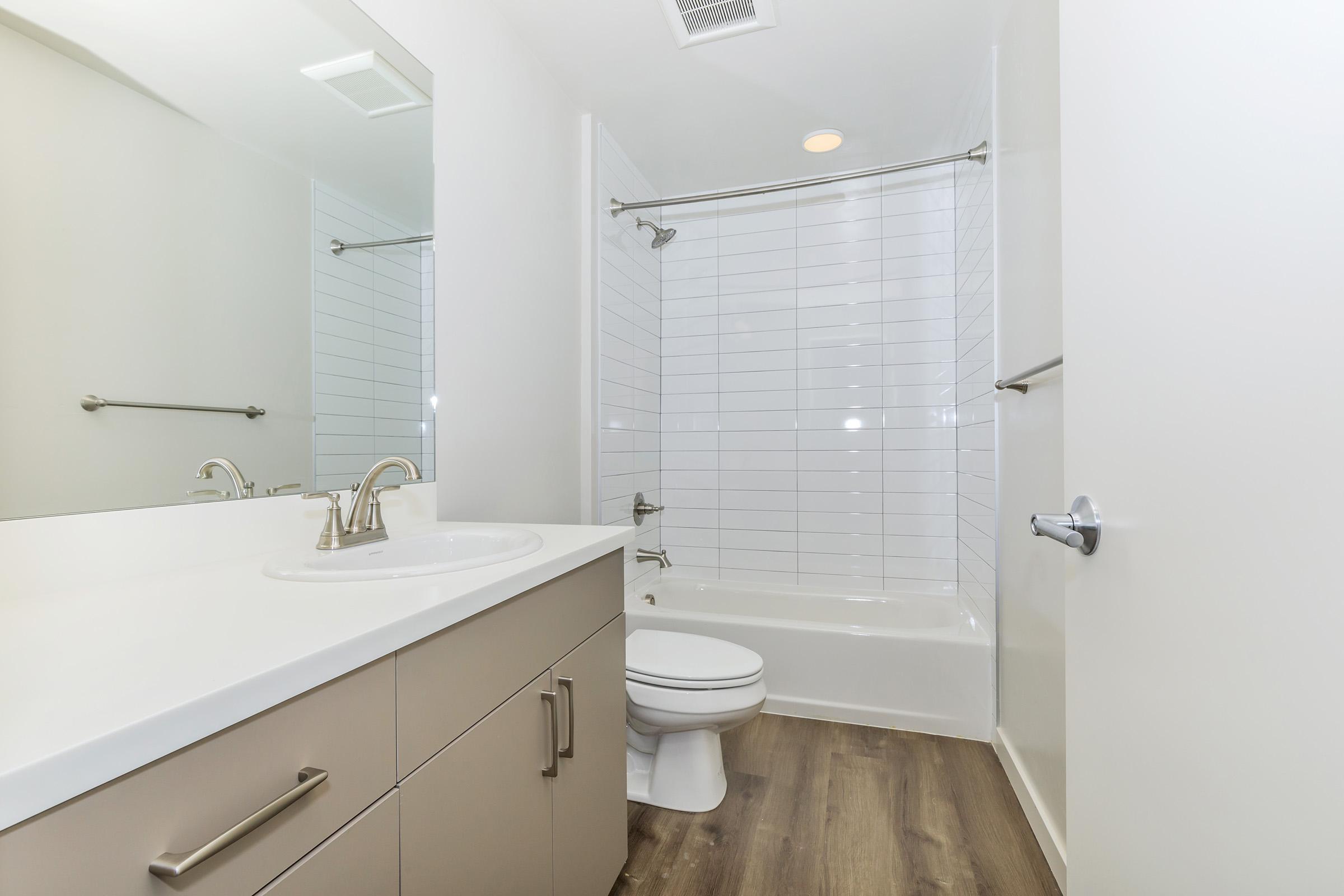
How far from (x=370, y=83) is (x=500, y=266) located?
54cm

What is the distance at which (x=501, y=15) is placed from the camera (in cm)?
179

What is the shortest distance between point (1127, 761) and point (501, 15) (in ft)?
7.30

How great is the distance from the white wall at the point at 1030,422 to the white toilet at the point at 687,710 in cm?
73

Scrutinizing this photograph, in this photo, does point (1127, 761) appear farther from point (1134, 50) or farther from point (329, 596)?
point (329, 596)

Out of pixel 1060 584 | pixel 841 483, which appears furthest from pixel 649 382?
pixel 1060 584

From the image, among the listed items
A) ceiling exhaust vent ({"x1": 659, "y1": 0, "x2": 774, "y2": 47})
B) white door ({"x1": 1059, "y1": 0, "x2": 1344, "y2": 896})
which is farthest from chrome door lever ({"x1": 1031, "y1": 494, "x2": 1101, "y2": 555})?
ceiling exhaust vent ({"x1": 659, "y1": 0, "x2": 774, "y2": 47})

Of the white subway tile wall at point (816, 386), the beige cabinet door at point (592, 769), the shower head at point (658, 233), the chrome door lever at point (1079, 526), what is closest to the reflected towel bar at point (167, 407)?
the beige cabinet door at point (592, 769)

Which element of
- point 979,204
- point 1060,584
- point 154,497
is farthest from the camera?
point 979,204

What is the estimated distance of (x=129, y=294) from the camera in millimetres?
875

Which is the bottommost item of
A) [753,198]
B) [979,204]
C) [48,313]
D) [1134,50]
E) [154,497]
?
[154,497]

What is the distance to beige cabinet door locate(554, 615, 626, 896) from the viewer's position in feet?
3.36

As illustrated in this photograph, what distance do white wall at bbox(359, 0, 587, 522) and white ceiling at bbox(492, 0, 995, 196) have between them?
0.63ft

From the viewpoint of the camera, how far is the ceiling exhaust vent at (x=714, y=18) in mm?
1701

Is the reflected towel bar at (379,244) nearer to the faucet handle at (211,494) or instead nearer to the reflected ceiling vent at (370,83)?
the reflected ceiling vent at (370,83)
